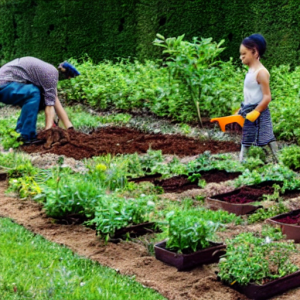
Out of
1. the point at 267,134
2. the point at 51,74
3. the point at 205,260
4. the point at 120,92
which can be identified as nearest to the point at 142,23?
the point at 120,92

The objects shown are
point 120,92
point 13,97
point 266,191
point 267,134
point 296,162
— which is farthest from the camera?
point 120,92

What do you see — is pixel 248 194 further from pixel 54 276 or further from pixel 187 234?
pixel 54 276

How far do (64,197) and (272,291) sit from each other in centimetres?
211

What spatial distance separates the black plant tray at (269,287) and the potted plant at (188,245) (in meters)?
0.40

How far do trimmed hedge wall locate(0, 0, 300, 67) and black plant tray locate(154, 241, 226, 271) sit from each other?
8160 mm

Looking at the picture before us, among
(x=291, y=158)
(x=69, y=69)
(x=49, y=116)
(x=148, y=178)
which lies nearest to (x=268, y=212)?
(x=291, y=158)

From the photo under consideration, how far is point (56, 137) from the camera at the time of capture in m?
8.77

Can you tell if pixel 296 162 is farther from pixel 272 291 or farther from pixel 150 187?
pixel 272 291

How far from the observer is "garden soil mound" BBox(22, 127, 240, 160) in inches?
328

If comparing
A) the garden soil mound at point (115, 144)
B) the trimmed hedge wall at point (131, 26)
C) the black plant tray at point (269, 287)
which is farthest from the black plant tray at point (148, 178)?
the trimmed hedge wall at point (131, 26)

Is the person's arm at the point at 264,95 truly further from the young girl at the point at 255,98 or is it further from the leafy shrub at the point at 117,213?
the leafy shrub at the point at 117,213

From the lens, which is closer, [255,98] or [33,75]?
[255,98]

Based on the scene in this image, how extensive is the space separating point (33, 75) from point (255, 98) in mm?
3349

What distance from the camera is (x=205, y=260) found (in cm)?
437
